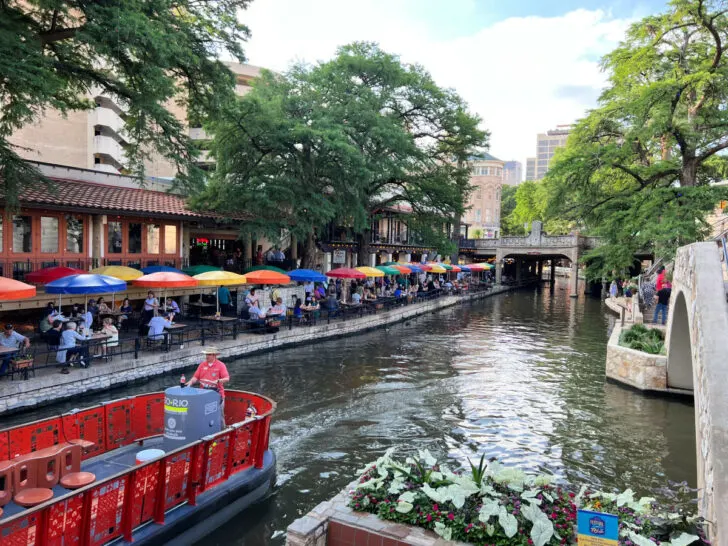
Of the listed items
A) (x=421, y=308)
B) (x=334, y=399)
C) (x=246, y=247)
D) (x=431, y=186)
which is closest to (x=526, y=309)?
(x=421, y=308)

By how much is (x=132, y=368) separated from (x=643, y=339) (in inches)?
631

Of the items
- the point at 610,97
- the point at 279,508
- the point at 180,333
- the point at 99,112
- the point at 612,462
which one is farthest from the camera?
the point at 99,112

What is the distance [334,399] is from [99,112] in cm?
3258

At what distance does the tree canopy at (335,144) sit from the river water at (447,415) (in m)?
7.61

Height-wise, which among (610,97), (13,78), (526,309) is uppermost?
(610,97)

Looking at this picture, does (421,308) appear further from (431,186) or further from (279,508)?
(279,508)

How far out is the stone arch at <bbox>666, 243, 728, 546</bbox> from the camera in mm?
5168

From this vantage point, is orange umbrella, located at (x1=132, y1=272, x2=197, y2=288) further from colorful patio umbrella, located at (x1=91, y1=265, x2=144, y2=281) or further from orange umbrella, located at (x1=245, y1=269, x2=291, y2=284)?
orange umbrella, located at (x1=245, y1=269, x2=291, y2=284)

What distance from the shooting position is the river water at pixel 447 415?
9.63 metres

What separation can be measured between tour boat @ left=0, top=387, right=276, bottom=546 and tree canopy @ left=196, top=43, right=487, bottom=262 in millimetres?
14059

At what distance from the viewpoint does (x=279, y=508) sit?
26.9 ft

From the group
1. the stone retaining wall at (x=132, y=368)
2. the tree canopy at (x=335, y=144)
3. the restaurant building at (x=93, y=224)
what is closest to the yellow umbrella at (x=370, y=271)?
the tree canopy at (x=335, y=144)

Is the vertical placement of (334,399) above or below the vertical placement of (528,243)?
below

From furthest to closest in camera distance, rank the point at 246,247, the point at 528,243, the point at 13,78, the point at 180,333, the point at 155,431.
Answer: the point at 528,243 → the point at 246,247 → the point at 180,333 → the point at 13,78 → the point at 155,431
